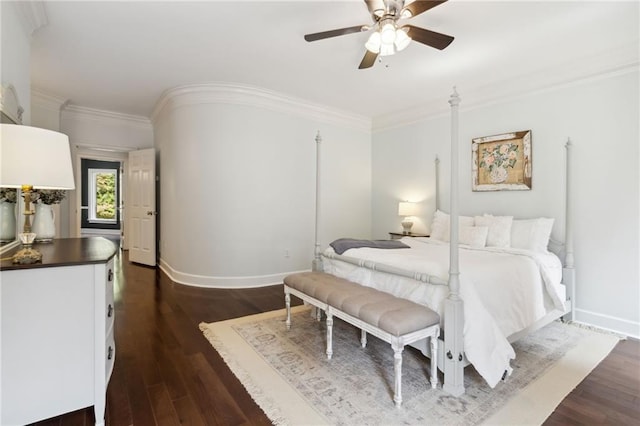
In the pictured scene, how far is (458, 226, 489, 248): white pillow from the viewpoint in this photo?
11.5ft

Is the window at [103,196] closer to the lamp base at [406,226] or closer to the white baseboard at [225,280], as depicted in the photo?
the white baseboard at [225,280]

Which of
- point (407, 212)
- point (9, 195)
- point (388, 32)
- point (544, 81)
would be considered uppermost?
point (544, 81)

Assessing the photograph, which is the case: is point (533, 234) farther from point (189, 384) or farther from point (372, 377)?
point (189, 384)

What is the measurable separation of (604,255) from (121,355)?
4503 millimetres

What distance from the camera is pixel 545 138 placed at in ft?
11.8

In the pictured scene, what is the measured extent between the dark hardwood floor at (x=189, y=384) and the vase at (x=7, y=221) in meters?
1.13

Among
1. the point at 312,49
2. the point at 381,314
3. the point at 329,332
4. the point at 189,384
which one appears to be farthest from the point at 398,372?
the point at 312,49

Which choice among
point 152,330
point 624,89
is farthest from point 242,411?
point 624,89

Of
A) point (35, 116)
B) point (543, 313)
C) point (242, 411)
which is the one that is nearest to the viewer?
point (242, 411)

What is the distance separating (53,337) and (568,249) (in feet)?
14.0

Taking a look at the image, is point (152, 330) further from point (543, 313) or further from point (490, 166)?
point (490, 166)

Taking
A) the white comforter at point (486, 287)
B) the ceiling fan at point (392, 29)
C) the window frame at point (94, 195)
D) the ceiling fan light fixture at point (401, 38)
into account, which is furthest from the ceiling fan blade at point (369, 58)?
the window frame at point (94, 195)

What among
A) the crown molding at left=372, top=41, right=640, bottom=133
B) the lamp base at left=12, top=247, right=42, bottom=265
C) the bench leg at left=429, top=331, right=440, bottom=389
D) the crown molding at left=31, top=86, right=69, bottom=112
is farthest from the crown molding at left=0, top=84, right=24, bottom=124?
the crown molding at left=372, top=41, right=640, bottom=133

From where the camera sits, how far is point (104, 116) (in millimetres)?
5551
